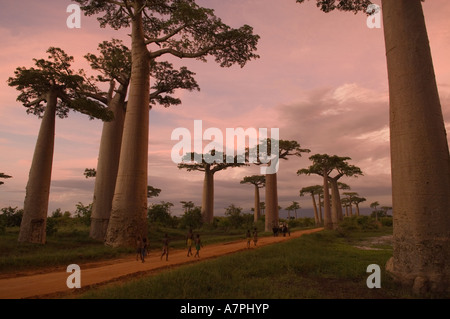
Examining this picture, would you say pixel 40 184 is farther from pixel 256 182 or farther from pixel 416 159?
pixel 256 182

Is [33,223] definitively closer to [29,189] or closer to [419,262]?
[29,189]

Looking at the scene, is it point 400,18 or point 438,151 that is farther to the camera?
point 400,18

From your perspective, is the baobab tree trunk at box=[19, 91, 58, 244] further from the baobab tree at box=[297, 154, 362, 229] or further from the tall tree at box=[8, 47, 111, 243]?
the baobab tree at box=[297, 154, 362, 229]

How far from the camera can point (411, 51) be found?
780cm

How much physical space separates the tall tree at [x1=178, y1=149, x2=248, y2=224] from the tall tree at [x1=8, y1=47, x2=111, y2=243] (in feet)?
70.6

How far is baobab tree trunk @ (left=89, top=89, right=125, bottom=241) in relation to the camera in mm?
19359

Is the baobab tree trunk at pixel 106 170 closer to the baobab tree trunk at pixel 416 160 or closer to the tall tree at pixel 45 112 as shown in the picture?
the tall tree at pixel 45 112

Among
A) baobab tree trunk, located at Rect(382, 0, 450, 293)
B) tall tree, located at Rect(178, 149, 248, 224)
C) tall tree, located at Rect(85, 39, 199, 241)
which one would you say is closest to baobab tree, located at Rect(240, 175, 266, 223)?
tall tree, located at Rect(178, 149, 248, 224)

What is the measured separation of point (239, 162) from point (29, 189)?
2622 cm

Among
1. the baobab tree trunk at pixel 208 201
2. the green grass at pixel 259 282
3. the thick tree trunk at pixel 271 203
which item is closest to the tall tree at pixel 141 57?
the green grass at pixel 259 282
